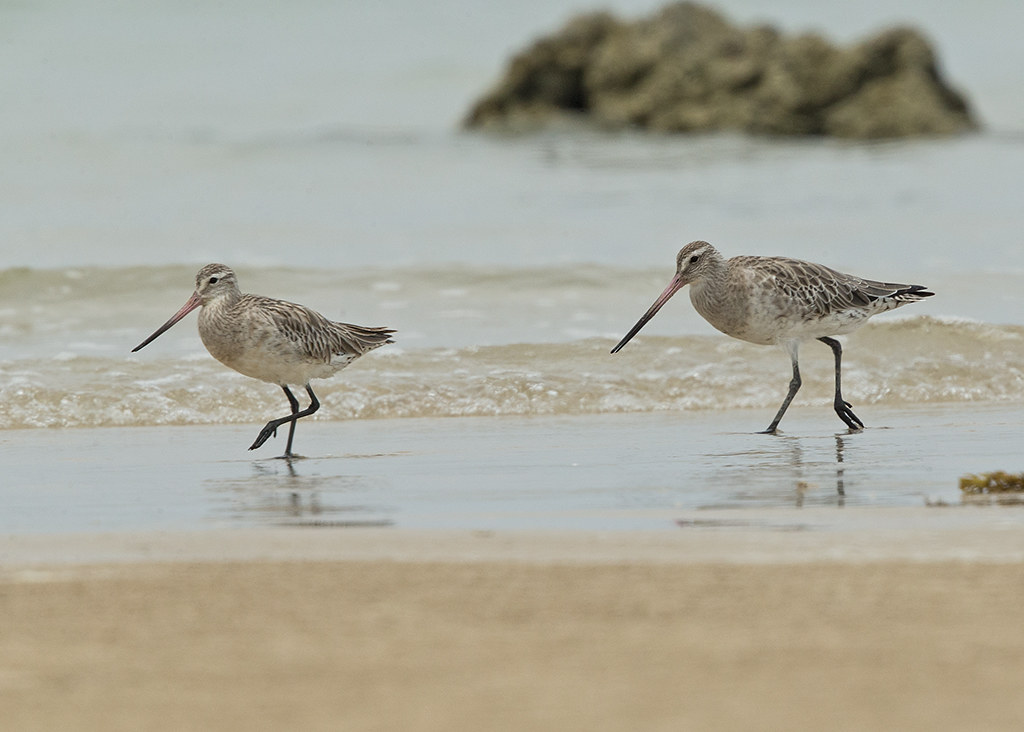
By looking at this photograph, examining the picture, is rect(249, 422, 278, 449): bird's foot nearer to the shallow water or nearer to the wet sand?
the shallow water

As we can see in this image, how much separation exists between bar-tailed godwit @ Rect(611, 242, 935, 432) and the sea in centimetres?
57

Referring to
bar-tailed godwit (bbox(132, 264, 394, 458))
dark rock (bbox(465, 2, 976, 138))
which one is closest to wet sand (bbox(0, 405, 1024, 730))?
bar-tailed godwit (bbox(132, 264, 394, 458))

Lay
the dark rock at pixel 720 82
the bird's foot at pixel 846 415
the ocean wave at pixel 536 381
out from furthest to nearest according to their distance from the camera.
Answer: the dark rock at pixel 720 82 → the ocean wave at pixel 536 381 → the bird's foot at pixel 846 415

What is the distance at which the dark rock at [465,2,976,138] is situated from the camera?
26422 mm

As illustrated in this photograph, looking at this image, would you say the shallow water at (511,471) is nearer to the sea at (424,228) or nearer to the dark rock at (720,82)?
the sea at (424,228)

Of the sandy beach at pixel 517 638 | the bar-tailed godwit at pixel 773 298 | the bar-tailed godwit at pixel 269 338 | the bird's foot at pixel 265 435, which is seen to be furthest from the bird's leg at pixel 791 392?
the sandy beach at pixel 517 638

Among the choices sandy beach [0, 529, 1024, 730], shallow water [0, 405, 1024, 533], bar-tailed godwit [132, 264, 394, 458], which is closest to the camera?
sandy beach [0, 529, 1024, 730]

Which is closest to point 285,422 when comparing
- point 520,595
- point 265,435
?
point 265,435

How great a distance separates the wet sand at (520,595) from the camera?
131 inches

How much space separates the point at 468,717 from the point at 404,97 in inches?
1231

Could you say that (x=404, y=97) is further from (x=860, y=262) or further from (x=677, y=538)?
(x=677, y=538)

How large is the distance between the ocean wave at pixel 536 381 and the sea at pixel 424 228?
3cm

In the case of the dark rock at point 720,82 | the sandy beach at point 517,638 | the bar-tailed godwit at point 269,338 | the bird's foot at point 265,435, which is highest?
the dark rock at point 720,82

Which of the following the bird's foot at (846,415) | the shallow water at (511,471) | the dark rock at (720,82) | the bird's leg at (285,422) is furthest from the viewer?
the dark rock at (720,82)
